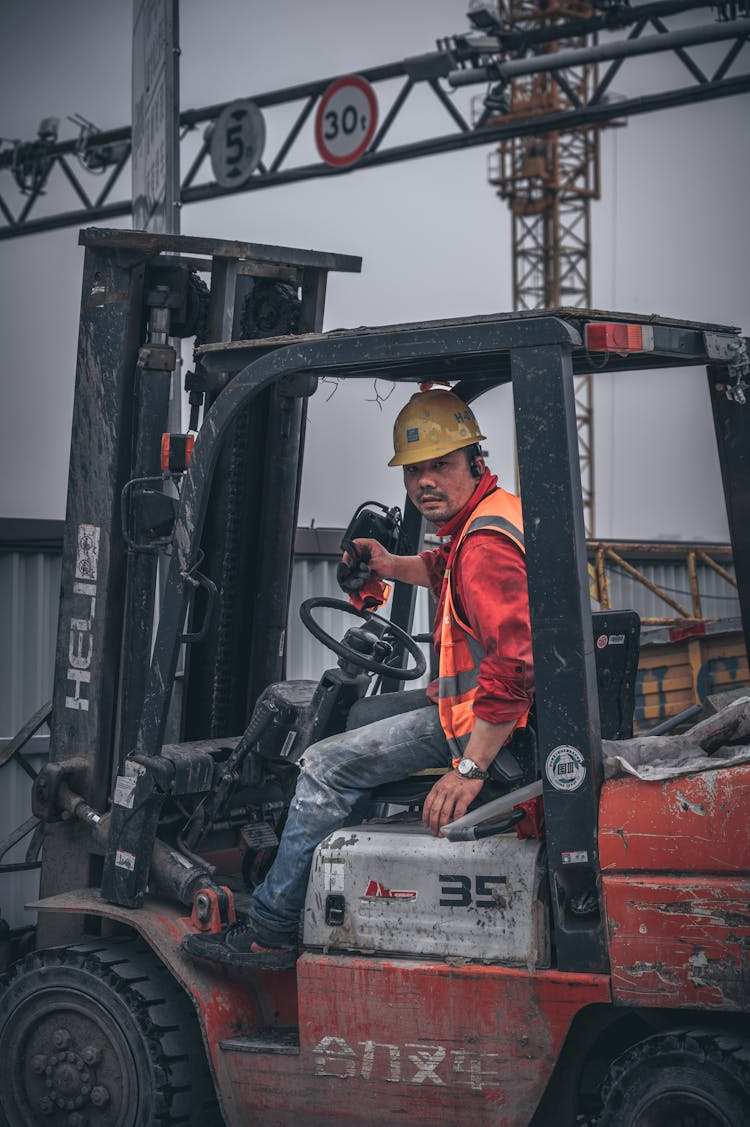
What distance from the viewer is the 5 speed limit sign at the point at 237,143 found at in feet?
63.6

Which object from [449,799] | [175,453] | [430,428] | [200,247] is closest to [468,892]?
[449,799]

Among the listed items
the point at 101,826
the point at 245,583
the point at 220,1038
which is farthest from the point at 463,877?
the point at 245,583

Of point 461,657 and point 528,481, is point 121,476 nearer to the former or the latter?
point 461,657

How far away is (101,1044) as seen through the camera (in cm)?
443

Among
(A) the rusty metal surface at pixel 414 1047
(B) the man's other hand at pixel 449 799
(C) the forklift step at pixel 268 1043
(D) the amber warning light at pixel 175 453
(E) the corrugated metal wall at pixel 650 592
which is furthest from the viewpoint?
(E) the corrugated metal wall at pixel 650 592

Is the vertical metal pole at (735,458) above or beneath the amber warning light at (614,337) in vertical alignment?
beneath

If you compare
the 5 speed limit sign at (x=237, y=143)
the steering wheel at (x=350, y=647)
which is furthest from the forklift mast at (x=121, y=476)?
the 5 speed limit sign at (x=237, y=143)

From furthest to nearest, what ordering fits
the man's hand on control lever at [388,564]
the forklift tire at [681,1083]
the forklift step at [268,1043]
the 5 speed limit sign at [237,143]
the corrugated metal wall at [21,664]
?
the 5 speed limit sign at [237,143] < the corrugated metal wall at [21,664] < the man's hand on control lever at [388,564] < the forklift step at [268,1043] < the forklift tire at [681,1083]

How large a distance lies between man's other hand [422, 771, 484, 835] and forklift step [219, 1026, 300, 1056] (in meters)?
0.85

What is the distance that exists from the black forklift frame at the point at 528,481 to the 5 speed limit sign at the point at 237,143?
49.0 feet

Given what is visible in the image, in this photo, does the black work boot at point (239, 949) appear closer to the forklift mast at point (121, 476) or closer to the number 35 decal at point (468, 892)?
the number 35 decal at point (468, 892)

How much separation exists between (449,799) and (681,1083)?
93 cm

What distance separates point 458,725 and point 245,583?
1.68 metres

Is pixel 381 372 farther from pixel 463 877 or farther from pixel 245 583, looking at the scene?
pixel 463 877
